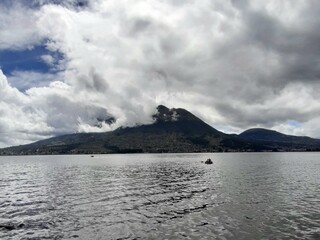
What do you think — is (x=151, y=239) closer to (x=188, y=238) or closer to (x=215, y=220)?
(x=188, y=238)

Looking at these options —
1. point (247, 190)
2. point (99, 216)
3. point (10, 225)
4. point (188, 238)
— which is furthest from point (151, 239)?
point (247, 190)

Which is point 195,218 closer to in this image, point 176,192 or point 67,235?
point 67,235

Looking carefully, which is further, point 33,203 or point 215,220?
point 33,203

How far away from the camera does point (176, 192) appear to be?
63.1 meters

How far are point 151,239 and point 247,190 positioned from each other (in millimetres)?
38113

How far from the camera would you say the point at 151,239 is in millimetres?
31000

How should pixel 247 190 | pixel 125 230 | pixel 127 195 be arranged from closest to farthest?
pixel 125 230 < pixel 127 195 < pixel 247 190

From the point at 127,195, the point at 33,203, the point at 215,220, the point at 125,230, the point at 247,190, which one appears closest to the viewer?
the point at 125,230

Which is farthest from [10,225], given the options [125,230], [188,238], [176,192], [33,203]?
[176,192]

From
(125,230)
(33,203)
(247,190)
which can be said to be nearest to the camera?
(125,230)

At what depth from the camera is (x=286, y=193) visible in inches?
2347

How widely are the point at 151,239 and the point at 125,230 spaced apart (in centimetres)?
478

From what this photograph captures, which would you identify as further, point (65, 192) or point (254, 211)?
point (65, 192)

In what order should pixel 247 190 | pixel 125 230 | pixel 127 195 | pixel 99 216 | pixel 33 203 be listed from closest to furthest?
pixel 125 230, pixel 99 216, pixel 33 203, pixel 127 195, pixel 247 190
